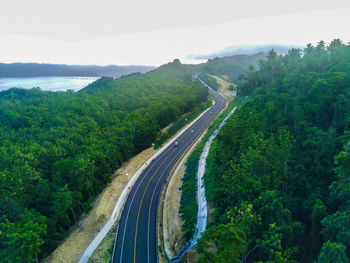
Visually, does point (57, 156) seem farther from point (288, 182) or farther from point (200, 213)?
point (288, 182)

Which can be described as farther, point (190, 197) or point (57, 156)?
point (57, 156)

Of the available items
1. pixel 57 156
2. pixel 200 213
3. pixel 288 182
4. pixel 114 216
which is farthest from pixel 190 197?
pixel 57 156

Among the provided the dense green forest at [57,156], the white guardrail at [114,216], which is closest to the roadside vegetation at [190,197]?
the white guardrail at [114,216]

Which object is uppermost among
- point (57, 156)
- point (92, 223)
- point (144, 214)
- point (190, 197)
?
point (57, 156)

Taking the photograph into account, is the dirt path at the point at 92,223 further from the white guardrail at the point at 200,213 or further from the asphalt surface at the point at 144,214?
the white guardrail at the point at 200,213

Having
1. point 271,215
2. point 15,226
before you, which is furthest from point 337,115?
point 15,226

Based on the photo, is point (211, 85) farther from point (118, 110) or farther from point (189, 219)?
point (189, 219)
